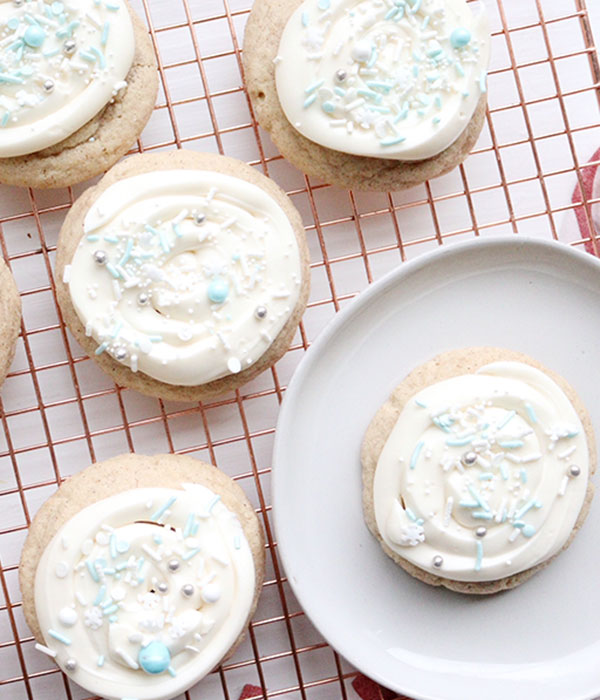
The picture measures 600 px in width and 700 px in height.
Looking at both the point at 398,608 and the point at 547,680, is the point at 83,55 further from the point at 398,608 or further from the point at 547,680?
the point at 547,680

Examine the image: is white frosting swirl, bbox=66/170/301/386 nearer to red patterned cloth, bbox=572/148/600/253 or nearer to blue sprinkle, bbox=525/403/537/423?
blue sprinkle, bbox=525/403/537/423

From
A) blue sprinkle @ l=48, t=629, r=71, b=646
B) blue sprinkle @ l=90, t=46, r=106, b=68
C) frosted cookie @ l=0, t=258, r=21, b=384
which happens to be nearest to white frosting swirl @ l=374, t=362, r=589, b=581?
blue sprinkle @ l=48, t=629, r=71, b=646

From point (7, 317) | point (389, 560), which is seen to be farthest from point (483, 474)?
point (7, 317)

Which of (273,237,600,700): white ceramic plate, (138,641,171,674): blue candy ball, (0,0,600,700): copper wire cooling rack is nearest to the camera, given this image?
(138,641,171,674): blue candy ball

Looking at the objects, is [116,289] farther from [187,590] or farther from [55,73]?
[187,590]

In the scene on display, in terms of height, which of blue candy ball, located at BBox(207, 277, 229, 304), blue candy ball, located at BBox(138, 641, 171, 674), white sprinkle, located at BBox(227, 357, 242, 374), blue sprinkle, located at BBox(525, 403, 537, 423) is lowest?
blue candy ball, located at BBox(138, 641, 171, 674)

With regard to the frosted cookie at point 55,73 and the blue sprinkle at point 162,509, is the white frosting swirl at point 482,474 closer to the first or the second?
the blue sprinkle at point 162,509

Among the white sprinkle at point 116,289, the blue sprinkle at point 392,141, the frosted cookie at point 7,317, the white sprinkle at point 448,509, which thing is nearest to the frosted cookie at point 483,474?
the white sprinkle at point 448,509

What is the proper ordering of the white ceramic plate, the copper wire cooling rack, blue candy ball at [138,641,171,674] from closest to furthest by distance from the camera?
1. blue candy ball at [138,641,171,674]
2. the white ceramic plate
3. the copper wire cooling rack
